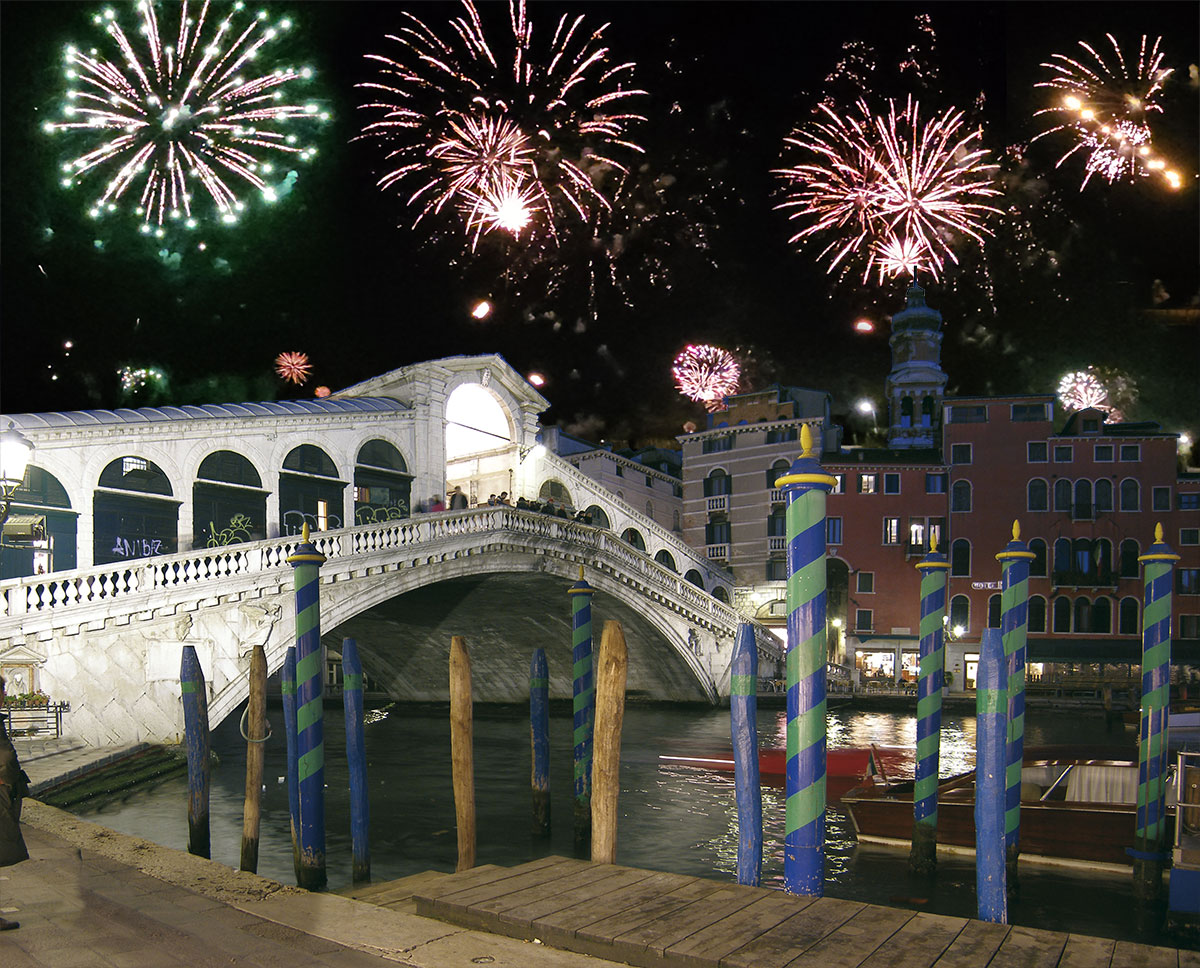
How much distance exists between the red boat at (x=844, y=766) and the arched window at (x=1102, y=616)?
15608mm

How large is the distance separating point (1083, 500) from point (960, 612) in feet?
16.5

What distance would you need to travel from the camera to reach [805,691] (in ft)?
17.9

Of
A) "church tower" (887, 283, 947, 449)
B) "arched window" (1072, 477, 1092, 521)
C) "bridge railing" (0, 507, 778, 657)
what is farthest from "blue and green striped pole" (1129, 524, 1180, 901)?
"church tower" (887, 283, 947, 449)

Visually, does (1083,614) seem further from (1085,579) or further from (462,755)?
(462,755)

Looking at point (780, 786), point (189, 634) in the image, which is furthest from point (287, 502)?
point (780, 786)

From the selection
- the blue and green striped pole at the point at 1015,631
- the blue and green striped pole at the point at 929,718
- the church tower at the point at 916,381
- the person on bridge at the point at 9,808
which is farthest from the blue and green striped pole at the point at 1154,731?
the church tower at the point at 916,381

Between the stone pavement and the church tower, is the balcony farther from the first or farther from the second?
the stone pavement

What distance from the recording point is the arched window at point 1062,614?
32.0 m

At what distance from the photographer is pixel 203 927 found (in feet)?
17.3

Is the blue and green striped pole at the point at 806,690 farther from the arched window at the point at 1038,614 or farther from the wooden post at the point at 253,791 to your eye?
the arched window at the point at 1038,614

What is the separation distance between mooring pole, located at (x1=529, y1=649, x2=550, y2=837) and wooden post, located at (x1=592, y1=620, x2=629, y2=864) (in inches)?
122

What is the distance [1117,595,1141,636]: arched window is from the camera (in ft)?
104

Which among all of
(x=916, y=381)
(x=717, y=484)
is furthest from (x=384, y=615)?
(x=916, y=381)

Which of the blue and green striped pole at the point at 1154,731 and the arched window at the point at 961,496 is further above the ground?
the arched window at the point at 961,496
